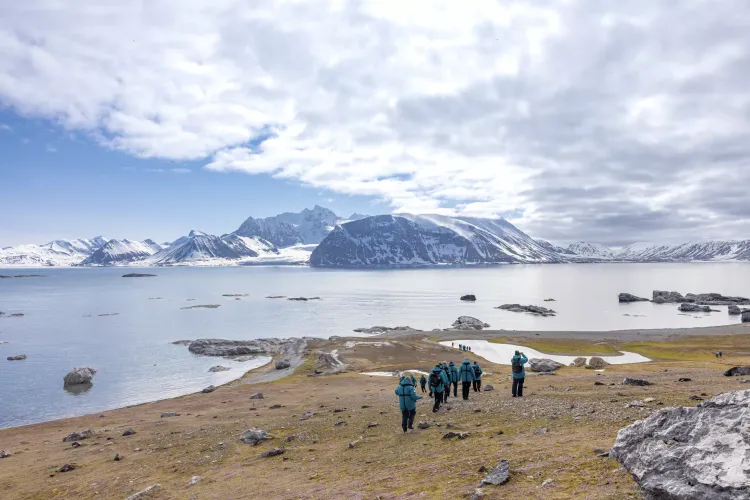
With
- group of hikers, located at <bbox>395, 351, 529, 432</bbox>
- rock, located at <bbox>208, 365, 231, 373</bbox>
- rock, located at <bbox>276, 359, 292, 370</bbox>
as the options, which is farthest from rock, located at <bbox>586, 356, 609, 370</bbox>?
rock, located at <bbox>208, 365, 231, 373</bbox>

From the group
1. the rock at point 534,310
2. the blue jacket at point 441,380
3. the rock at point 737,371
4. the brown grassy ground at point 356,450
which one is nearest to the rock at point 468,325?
the rock at point 534,310

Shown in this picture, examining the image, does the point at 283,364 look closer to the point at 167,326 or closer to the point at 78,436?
the point at 78,436

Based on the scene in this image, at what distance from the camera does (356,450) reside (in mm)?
19547

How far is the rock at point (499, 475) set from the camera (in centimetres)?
1248

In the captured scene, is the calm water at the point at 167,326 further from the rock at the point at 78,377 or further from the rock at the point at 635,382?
the rock at the point at 635,382

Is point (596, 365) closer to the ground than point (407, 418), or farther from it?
closer to the ground

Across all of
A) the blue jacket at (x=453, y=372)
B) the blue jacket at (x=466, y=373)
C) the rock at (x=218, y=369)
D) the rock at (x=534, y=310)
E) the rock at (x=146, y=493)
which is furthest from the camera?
the rock at (x=534, y=310)

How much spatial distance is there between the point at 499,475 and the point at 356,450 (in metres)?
8.36

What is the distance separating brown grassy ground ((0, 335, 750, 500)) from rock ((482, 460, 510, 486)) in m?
0.23

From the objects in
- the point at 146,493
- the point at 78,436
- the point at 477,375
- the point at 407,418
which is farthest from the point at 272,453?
the point at 78,436

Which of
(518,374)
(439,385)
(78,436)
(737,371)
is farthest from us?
(737,371)

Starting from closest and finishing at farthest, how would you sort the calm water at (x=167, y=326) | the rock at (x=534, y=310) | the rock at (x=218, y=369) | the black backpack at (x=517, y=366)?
the black backpack at (x=517, y=366)
the calm water at (x=167, y=326)
the rock at (x=218, y=369)
the rock at (x=534, y=310)

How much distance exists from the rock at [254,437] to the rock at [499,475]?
1420 centimetres

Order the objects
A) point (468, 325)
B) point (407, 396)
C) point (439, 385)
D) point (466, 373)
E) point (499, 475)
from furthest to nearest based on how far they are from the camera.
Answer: point (468, 325)
point (466, 373)
point (439, 385)
point (407, 396)
point (499, 475)
